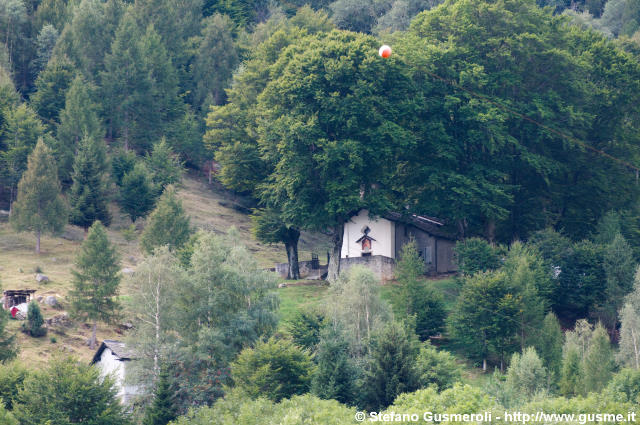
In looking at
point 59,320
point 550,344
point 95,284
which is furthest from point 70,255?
point 550,344

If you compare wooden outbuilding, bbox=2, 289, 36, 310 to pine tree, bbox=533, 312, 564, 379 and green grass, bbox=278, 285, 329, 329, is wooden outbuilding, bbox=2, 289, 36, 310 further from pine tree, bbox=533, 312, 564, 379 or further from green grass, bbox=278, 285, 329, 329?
pine tree, bbox=533, 312, 564, 379

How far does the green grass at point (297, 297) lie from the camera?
2174 inches

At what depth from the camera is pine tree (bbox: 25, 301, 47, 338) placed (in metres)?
50.6

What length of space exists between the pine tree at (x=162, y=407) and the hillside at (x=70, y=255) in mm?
10452

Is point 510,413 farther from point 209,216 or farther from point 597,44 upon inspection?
point 209,216

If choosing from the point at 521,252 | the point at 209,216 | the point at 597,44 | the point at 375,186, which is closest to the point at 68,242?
the point at 209,216

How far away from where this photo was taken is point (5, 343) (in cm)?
4522

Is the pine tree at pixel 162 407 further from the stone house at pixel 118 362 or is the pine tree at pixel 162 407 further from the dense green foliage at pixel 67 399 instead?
the stone house at pixel 118 362

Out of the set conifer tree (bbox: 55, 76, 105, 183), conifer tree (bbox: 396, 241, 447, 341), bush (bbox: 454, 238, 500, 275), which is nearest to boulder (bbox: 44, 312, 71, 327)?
conifer tree (bbox: 396, 241, 447, 341)

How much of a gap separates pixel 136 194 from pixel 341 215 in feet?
70.3

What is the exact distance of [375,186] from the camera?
6844 centimetres

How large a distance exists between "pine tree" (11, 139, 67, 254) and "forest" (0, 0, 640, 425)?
207mm

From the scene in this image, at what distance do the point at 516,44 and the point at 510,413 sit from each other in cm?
4008

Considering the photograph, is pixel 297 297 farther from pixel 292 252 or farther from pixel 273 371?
pixel 273 371
